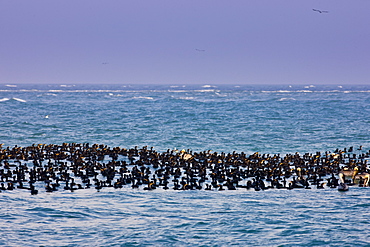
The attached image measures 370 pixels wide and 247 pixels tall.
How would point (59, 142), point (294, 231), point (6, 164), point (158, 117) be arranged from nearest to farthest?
point (294, 231), point (6, 164), point (59, 142), point (158, 117)

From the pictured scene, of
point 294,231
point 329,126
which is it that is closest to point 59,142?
point 294,231

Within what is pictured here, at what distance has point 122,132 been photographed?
48719 millimetres

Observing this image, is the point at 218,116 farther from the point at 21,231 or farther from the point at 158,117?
the point at 21,231

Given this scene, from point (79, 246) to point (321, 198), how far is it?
37.4 ft

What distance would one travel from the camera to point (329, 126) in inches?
2103

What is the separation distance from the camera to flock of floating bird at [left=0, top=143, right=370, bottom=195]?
2247 cm

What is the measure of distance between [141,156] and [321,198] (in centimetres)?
1311

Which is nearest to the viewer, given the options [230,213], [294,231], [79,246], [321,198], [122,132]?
[79,246]

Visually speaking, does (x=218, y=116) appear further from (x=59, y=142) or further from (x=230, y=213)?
(x=230, y=213)

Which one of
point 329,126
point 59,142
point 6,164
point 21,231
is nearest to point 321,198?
point 21,231

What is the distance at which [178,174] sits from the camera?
24641 mm

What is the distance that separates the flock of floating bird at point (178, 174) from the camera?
22.5 m

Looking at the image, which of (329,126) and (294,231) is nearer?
(294,231)

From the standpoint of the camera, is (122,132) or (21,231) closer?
(21,231)
